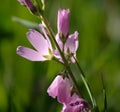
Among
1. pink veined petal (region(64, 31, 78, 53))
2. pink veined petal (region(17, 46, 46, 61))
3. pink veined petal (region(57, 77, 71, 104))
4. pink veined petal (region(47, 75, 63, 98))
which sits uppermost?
pink veined petal (region(17, 46, 46, 61))

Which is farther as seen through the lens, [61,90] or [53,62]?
[53,62]

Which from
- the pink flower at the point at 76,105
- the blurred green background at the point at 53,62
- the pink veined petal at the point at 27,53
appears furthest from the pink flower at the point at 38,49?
the blurred green background at the point at 53,62

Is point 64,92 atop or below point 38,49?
below

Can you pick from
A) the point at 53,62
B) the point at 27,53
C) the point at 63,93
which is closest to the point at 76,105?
the point at 63,93

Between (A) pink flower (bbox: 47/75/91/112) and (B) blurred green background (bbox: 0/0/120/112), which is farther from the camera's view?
(B) blurred green background (bbox: 0/0/120/112)

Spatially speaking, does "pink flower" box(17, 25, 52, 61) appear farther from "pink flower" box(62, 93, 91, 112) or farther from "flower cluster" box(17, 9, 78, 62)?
"pink flower" box(62, 93, 91, 112)

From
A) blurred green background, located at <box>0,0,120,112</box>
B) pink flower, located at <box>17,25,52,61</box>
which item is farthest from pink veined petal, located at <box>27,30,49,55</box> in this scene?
blurred green background, located at <box>0,0,120,112</box>

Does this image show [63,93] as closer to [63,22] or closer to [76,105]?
[76,105]

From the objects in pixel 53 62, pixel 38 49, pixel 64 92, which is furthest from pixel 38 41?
pixel 53 62
